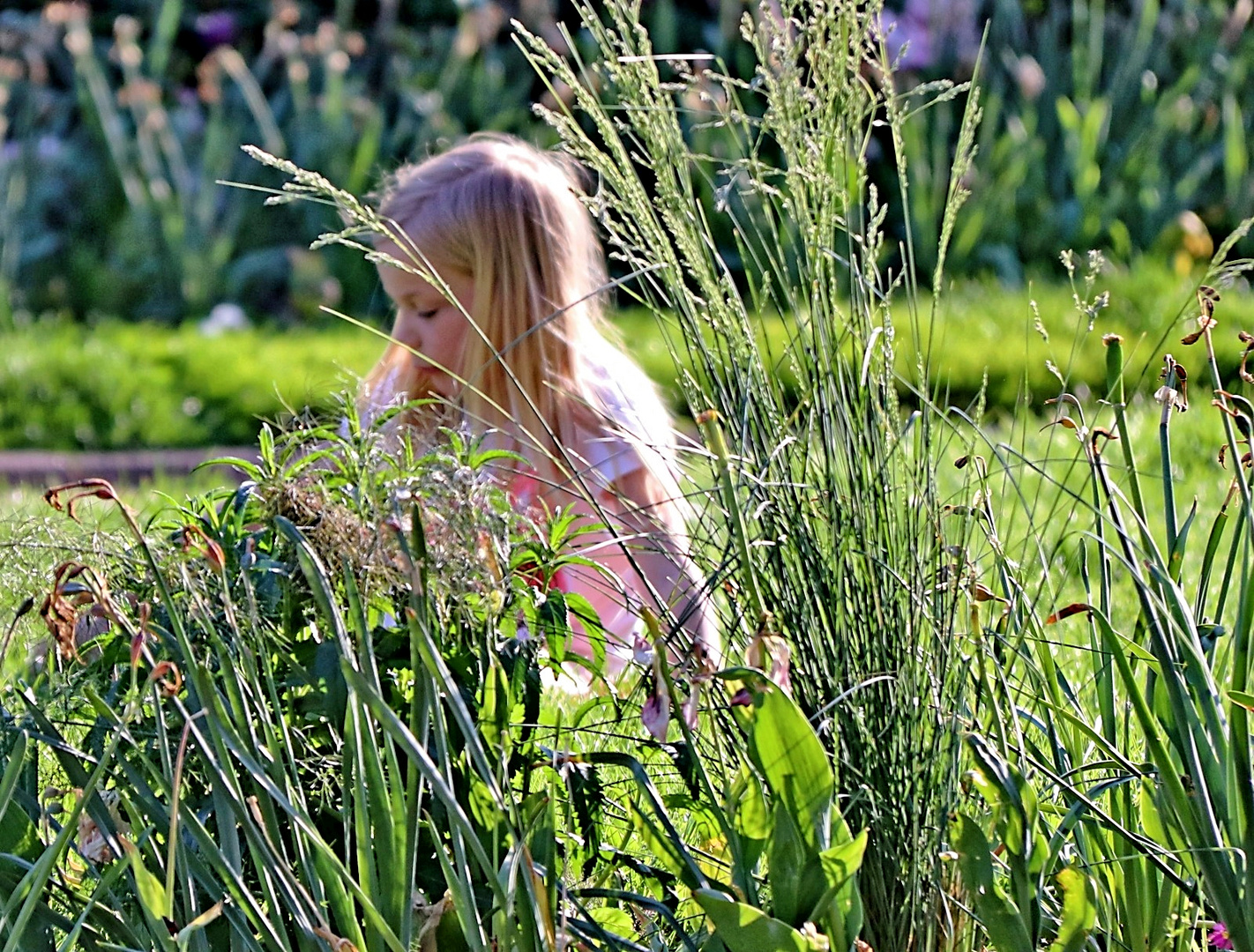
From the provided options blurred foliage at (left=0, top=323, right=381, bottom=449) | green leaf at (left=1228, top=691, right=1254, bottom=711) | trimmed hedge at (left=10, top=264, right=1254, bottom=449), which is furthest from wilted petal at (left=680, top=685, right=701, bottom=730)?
blurred foliage at (left=0, top=323, right=381, bottom=449)

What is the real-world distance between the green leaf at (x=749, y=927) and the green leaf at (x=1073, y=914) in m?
0.23

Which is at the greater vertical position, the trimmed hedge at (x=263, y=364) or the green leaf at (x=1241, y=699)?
the green leaf at (x=1241, y=699)

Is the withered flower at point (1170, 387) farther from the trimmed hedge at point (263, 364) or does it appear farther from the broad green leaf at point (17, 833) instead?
the trimmed hedge at point (263, 364)

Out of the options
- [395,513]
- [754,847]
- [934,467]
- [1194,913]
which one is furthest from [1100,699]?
[395,513]

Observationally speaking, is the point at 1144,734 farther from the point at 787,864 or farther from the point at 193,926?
the point at 193,926

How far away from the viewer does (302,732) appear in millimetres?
1573

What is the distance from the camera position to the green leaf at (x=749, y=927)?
1.28m

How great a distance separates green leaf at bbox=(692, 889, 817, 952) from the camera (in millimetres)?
1277

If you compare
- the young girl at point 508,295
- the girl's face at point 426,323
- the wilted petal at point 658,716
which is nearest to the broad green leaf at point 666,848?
the wilted petal at point 658,716

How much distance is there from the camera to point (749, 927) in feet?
4.24

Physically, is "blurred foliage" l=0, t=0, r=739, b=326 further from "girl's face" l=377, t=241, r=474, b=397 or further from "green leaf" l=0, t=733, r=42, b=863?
"green leaf" l=0, t=733, r=42, b=863

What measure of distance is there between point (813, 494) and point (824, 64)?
39cm

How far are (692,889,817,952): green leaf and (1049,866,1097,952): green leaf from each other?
227mm

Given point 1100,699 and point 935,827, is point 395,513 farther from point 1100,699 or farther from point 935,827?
point 1100,699
